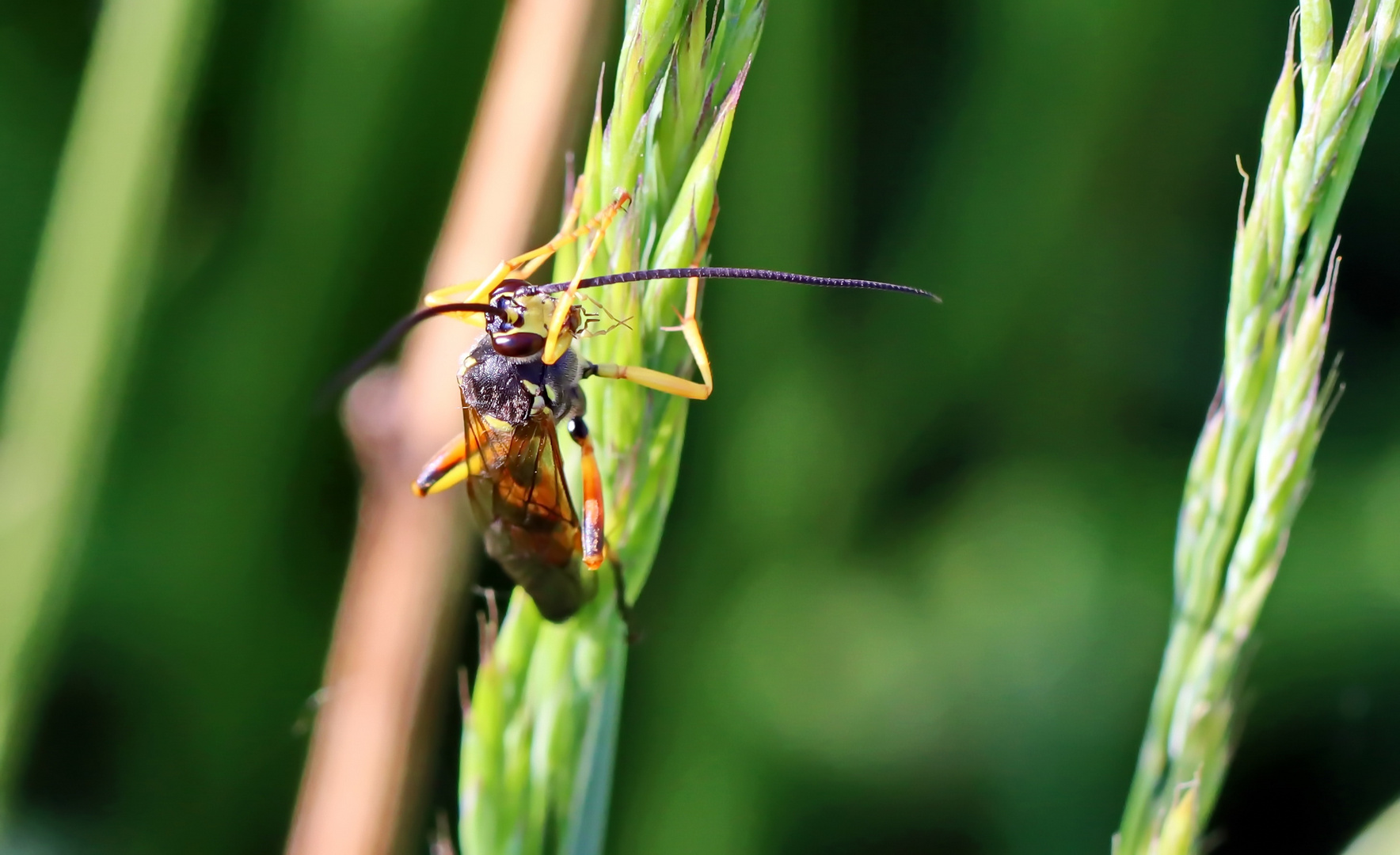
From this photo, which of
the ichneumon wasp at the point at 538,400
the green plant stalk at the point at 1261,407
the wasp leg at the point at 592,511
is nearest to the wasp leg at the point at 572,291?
the ichneumon wasp at the point at 538,400

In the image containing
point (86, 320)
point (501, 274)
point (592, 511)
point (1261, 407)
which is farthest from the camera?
point (86, 320)

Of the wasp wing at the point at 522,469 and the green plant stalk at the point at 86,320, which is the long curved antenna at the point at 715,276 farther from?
the green plant stalk at the point at 86,320

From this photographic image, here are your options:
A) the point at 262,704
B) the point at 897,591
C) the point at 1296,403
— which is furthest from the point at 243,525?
the point at 1296,403

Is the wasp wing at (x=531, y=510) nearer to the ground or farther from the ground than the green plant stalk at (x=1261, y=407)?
nearer to the ground

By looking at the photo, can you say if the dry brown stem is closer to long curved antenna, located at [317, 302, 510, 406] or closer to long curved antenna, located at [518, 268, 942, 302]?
long curved antenna, located at [317, 302, 510, 406]

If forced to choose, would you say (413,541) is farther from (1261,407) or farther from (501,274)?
(1261,407)

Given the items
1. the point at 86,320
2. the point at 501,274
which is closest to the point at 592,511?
the point at 501,274
